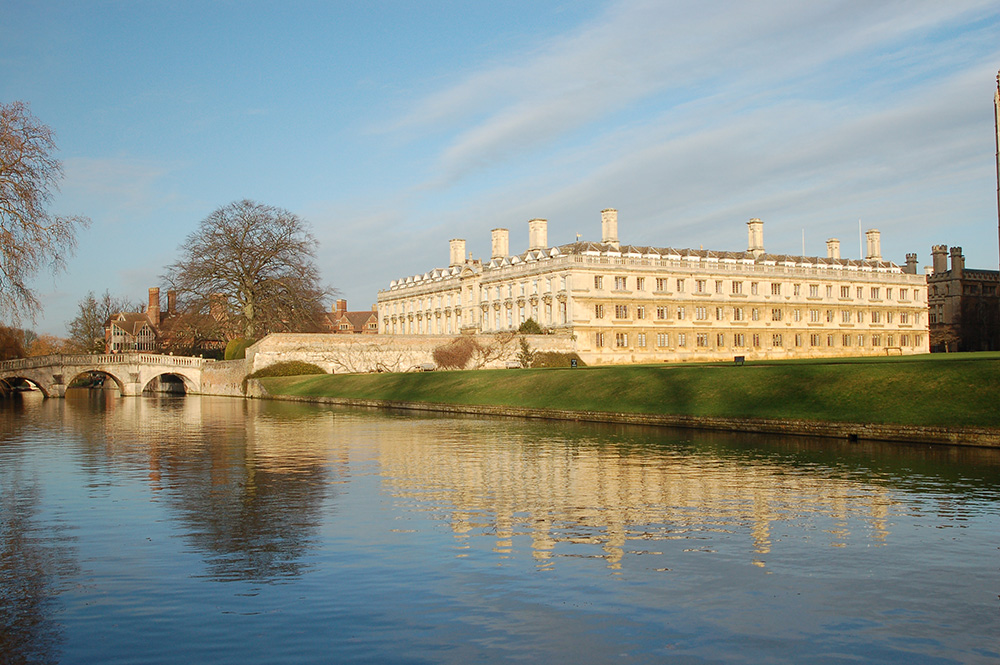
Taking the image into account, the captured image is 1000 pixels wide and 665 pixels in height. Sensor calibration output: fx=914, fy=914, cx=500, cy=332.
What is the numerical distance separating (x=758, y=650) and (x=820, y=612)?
1385mm

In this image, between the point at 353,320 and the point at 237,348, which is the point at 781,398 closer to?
the point at 237,348

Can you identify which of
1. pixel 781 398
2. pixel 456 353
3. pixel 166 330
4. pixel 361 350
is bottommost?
pixel 781 398

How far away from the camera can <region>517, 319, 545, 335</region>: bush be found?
2943 inches

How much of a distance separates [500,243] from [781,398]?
60767mm

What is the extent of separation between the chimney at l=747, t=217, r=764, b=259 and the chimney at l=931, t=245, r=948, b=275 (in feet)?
91.0

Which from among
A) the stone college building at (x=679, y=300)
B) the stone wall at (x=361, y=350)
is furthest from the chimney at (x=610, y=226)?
the stone wall at (x=361, y=350)

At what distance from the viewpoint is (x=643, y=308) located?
78250mm

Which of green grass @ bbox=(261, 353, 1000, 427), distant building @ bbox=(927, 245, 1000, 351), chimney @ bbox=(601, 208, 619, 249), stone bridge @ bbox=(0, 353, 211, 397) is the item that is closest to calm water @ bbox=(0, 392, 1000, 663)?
green grass @ bbox=(261, 353, 1000, 427)

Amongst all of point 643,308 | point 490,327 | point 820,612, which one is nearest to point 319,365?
point 490,327

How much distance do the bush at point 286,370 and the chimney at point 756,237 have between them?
4492cm

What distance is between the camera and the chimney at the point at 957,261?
99500mm

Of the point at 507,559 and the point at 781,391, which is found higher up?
the point at 781,391

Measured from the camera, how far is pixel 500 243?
88.0 metres

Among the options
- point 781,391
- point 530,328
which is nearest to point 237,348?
point 530,328
